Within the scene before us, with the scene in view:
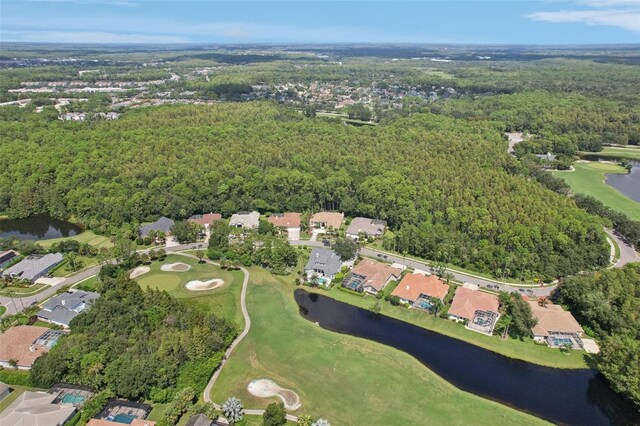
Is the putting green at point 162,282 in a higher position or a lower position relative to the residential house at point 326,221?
lower

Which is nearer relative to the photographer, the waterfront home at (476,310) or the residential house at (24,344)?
the residential house at (24,344)

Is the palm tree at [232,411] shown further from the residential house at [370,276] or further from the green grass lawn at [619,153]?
the green grass lawn at [619,153]

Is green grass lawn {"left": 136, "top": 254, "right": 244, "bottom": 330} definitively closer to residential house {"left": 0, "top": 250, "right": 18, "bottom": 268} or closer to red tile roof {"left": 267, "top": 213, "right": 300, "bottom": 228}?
red tile roof {"left": 267, "top": 213, "right": 300, "bottom": 228}

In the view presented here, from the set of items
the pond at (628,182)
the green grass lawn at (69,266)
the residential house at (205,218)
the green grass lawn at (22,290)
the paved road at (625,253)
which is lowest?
the green grass lawn at (22,290)

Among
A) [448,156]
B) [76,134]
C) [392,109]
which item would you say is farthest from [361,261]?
[392,109]

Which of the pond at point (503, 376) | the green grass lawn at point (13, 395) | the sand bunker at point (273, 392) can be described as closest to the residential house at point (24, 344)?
the green grass lawn at point (13, 395)

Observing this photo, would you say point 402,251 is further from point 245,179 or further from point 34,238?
point 34,238
